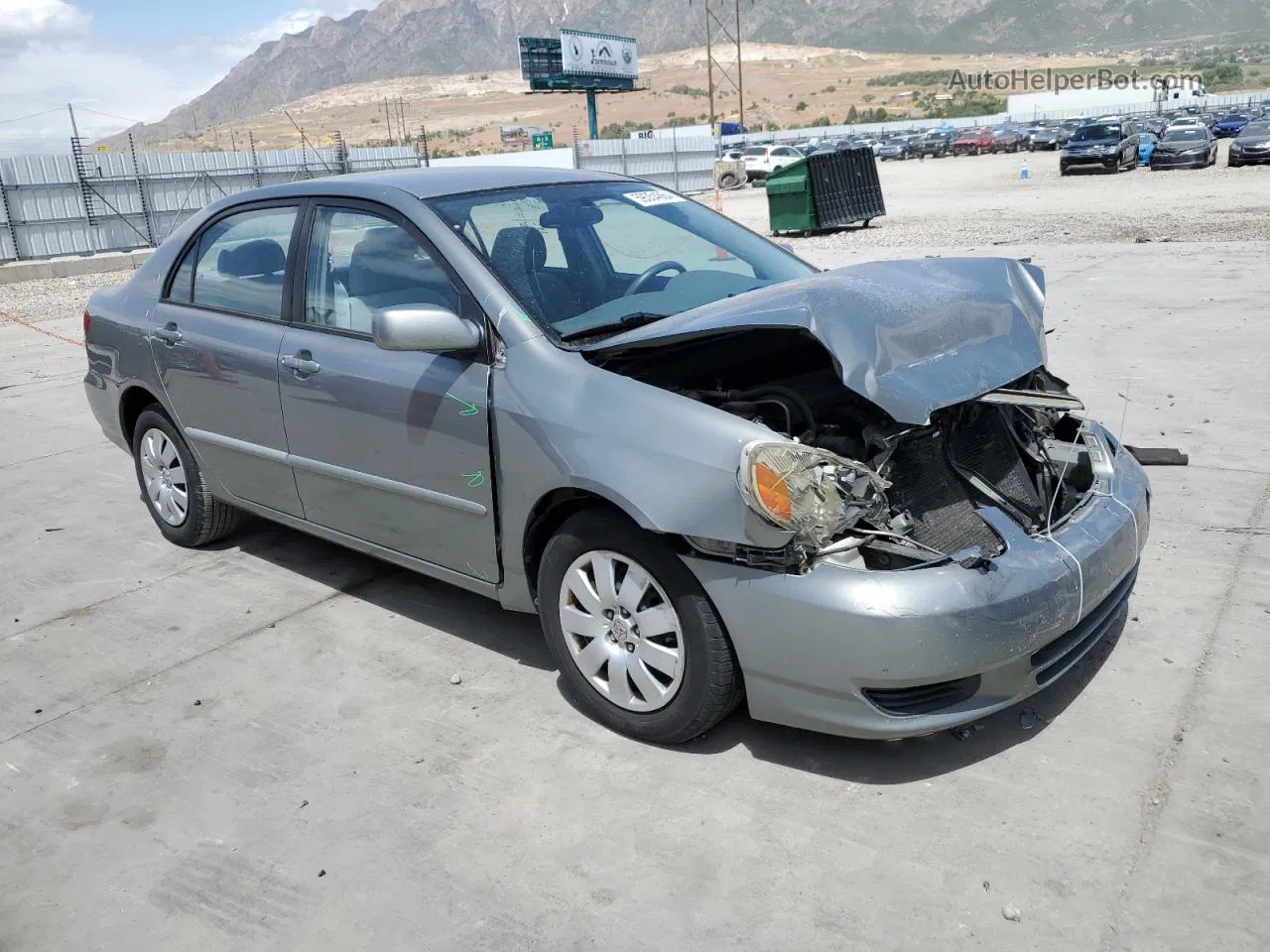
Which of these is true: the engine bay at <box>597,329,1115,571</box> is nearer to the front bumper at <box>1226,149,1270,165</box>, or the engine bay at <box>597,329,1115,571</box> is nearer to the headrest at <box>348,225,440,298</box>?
the headrest at <box>348,225,440,298</box>

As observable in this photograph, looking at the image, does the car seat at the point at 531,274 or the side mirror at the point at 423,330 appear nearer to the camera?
the side mirror at the point at 423,330

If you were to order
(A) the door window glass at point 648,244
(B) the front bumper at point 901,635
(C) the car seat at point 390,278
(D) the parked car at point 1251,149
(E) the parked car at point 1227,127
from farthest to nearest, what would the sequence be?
(E) the parked car at point 1227,127 → (D) the parked car at point 1251,149 → (A) the door window glass at point 648,244 → (C) the car seat at point 390,278 → (B) the front bumper at point 901,635

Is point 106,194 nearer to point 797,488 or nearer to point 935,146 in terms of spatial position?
point 797,488

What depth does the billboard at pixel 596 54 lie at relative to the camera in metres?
53.3

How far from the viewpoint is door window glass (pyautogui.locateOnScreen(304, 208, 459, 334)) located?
12.8ft

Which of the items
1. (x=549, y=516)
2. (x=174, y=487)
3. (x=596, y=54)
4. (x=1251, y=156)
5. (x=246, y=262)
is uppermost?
(x=596, y=54)

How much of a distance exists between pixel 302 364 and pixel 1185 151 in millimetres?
34519

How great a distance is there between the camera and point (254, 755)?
358 cm

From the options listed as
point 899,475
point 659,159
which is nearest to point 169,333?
point 899,475

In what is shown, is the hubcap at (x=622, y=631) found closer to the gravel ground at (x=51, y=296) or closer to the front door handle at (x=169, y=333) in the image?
the front door handle at (x=169, y=333)

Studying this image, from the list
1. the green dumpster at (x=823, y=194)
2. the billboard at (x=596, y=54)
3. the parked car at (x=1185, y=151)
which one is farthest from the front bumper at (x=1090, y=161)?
the billboard at (x=596, y=54)

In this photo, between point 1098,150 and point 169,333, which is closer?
point 169,333

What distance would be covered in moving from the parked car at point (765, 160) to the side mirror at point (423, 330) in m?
40.2

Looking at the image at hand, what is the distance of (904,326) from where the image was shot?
3299mm
